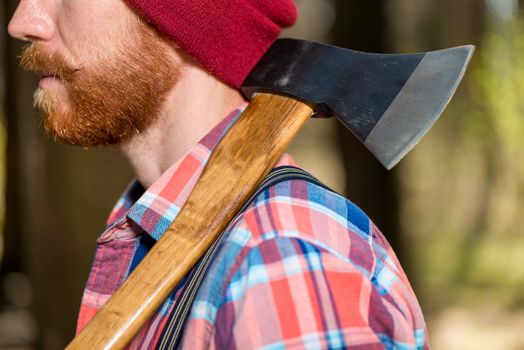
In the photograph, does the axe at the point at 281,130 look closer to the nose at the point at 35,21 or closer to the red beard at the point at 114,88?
the red beard at the point at 114,88

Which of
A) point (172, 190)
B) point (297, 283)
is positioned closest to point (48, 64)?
point (172, 190)

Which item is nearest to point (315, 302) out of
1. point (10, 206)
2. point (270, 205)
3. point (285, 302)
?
point (285, 302)

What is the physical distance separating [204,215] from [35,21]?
0.72 m

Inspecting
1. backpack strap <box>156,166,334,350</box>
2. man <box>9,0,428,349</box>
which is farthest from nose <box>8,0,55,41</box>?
backpack strap <box>156,166,334,350</box>

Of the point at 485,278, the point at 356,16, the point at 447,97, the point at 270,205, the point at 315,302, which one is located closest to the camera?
the point at 315,302

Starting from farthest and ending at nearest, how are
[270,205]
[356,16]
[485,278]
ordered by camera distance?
[485,278] → [356,16] → [270,205]

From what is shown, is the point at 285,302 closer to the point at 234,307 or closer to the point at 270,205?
the point at 234,307

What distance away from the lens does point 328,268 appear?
1.51 m

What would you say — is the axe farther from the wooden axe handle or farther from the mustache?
the mustache

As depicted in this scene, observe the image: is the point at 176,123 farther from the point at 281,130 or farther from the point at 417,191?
the point at 417,191

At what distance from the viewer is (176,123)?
2.04 meters

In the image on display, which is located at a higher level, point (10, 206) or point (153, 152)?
point (153, 152)

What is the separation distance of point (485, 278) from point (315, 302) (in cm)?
781

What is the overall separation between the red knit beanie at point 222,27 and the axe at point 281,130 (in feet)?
0.46
